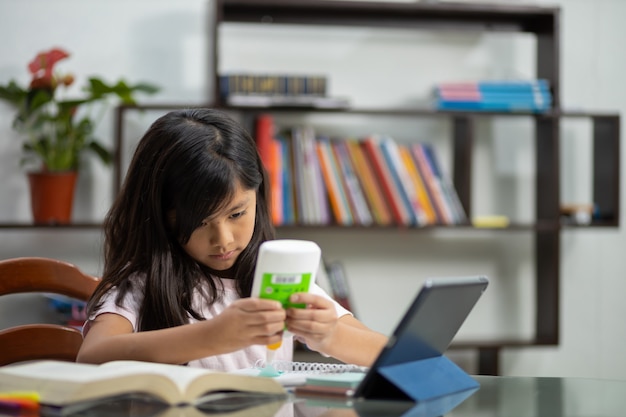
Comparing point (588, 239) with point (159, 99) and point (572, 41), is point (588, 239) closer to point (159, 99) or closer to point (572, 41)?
point (572, 41)

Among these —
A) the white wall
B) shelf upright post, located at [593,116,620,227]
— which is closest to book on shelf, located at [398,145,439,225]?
the white wall

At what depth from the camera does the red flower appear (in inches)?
108

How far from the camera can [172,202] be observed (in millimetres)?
1482

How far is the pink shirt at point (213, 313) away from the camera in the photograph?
1426mm

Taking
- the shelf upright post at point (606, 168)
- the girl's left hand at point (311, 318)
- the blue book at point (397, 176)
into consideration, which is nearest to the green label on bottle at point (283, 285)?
the girl's left hand at point (311, 318)

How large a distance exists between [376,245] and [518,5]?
0.93 metres

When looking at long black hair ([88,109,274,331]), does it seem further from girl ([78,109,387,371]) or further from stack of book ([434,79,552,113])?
stack of book ([434,79,552,113])

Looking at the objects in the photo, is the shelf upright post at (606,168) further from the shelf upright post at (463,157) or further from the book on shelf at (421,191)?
the book on shelf at (421,191)

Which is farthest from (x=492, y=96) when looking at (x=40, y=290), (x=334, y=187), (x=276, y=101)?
(x=40, y=290)

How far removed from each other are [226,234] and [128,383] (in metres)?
0.50

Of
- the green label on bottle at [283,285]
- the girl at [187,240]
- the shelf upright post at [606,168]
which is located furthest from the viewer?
the shelf upright post at [606,168]

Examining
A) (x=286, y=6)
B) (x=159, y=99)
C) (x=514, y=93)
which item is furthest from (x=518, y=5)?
(x=159, y=99)

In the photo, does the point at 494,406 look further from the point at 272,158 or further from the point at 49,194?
the point at 49,194

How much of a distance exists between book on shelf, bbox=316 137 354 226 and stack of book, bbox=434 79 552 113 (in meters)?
0.39
